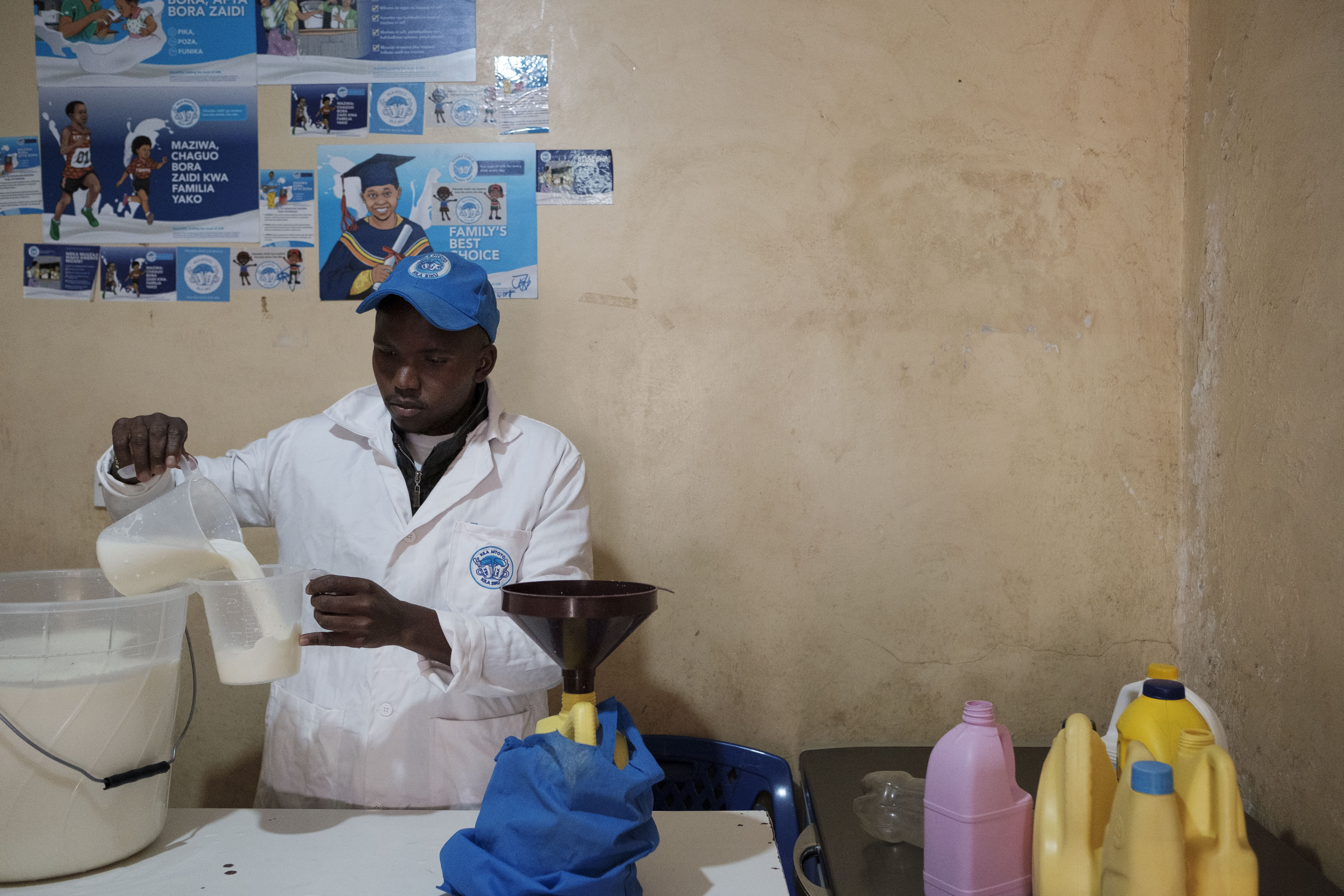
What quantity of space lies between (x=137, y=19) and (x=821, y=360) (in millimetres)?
2003

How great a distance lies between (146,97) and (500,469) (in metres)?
1.49

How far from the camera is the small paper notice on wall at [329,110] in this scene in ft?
7.88

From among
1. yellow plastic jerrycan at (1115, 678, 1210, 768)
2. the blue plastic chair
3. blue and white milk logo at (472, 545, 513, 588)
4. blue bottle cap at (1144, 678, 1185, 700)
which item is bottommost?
the blue plastic chair

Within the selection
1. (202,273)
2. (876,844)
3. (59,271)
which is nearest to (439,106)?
(202,273)

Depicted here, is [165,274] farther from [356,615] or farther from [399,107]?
[356,615]

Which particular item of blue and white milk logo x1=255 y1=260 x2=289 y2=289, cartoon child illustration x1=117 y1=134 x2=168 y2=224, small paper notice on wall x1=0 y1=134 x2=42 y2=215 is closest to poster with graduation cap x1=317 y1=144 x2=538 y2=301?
blue and white milk logo x1=255 y1=260 x2=289 y2=289

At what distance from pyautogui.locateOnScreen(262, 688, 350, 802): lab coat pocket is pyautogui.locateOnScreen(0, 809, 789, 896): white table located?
7.6 inches

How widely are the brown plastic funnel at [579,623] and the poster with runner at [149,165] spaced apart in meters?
1.61

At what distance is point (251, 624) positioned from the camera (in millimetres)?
1332

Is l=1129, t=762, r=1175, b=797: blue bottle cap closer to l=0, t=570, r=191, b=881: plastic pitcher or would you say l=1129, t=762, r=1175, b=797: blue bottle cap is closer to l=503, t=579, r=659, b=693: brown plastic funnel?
l=503, t=579, r=659, b=693: brown plastic funnel

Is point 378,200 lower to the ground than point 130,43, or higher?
lower

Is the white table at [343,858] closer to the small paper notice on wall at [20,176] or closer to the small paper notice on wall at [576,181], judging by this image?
the small paper notice on wall at [576,181]

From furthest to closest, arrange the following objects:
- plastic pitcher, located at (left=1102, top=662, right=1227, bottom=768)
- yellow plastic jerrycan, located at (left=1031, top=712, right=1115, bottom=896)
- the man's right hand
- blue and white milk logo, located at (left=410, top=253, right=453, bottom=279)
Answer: blue and white milk logo, located at (left=410, top=253, right=453, bottom=279) < the man's right hand < plastic pitcher, located at (left=1102, top=662, right=1227, bottom=768) < yellow plastic jerrycan, located at (left=1031, top=712, right=1115, bottom=896)

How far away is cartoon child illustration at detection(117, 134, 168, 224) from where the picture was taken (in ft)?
7.94
